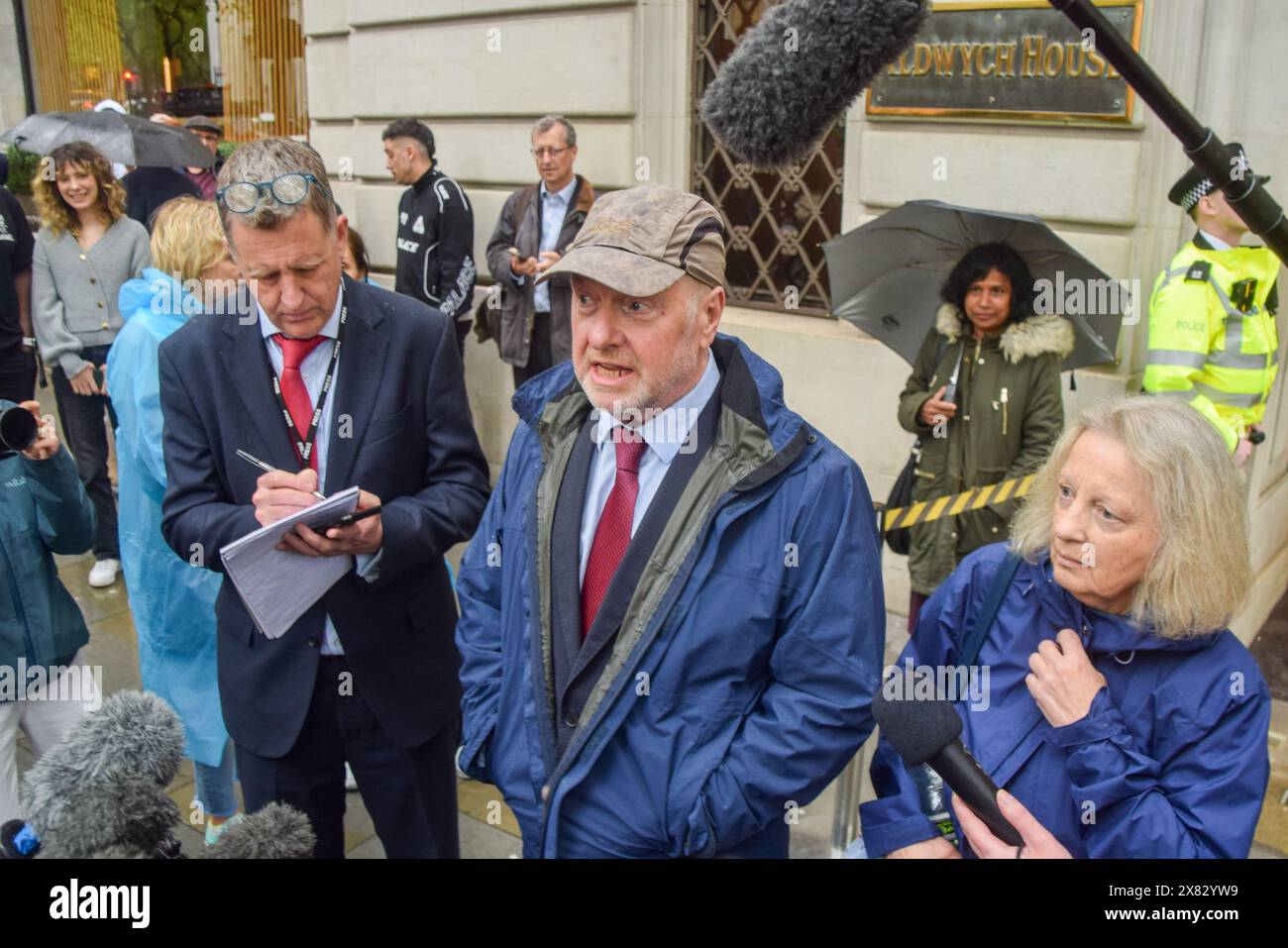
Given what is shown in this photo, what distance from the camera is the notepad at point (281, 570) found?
2686 mm

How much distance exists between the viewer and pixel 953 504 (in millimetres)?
4914

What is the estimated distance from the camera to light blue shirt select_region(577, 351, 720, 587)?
2496 mm

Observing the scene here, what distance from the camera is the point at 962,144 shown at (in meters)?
5.80

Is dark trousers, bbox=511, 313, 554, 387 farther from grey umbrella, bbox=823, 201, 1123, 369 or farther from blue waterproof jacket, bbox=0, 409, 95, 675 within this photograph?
blue waterproof jacket, bbox=0, 409, 95, 675

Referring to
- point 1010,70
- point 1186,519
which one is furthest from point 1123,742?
point 1010,70

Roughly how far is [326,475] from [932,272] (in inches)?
122

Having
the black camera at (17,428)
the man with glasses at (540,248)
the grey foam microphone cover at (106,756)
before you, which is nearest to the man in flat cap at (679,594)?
the grey foam microphone cover at (106,756)

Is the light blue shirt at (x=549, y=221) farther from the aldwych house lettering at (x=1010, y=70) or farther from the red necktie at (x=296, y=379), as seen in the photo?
the red necktie at (x=296, y=379)

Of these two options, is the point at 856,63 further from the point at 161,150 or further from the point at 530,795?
the point at 161,150

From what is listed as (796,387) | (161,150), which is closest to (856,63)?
(796,387)

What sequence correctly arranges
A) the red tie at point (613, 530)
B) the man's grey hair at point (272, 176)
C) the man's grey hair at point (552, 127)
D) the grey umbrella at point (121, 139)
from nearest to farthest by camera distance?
the red tie at point (613, 530)
the man's grey hair at point (272, 176)
the man's grey hair at point (552, 127)
the grey umbrella at point (121, 139)

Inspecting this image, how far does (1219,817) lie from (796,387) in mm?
4841

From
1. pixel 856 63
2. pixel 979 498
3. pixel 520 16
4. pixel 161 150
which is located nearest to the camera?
pixel 856 63

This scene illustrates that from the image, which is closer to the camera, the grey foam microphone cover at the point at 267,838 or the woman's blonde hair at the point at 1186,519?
the grey foam microphone cover at the point at 267,838
